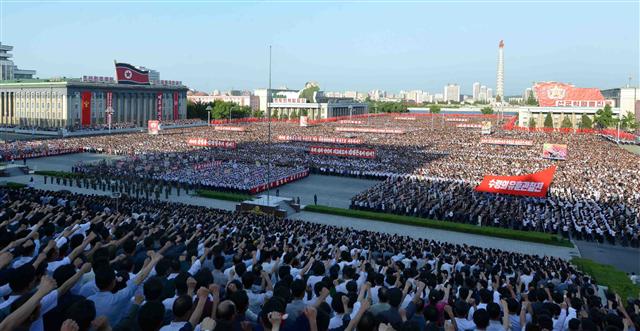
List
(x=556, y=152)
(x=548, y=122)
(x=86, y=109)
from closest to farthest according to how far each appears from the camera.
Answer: (x=556, y=152) → (x=86, y=109) → (x=548, y=122)

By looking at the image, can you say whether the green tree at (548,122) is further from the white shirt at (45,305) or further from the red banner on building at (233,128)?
the white shirt at (45,305)

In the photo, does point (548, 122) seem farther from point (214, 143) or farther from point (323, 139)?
point (214, 143)

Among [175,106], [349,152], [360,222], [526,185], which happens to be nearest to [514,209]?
[526,185]

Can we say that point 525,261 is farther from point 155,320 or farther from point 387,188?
point 387,188

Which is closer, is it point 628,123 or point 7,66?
point 628,123

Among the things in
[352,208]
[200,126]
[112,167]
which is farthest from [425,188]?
[200,126]

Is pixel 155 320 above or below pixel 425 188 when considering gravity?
above

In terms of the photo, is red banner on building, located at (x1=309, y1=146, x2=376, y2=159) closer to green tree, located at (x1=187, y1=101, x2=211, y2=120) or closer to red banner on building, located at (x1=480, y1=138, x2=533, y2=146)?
red banner on building, located at (x1=480, y1=138, x2=533, y2=146)
